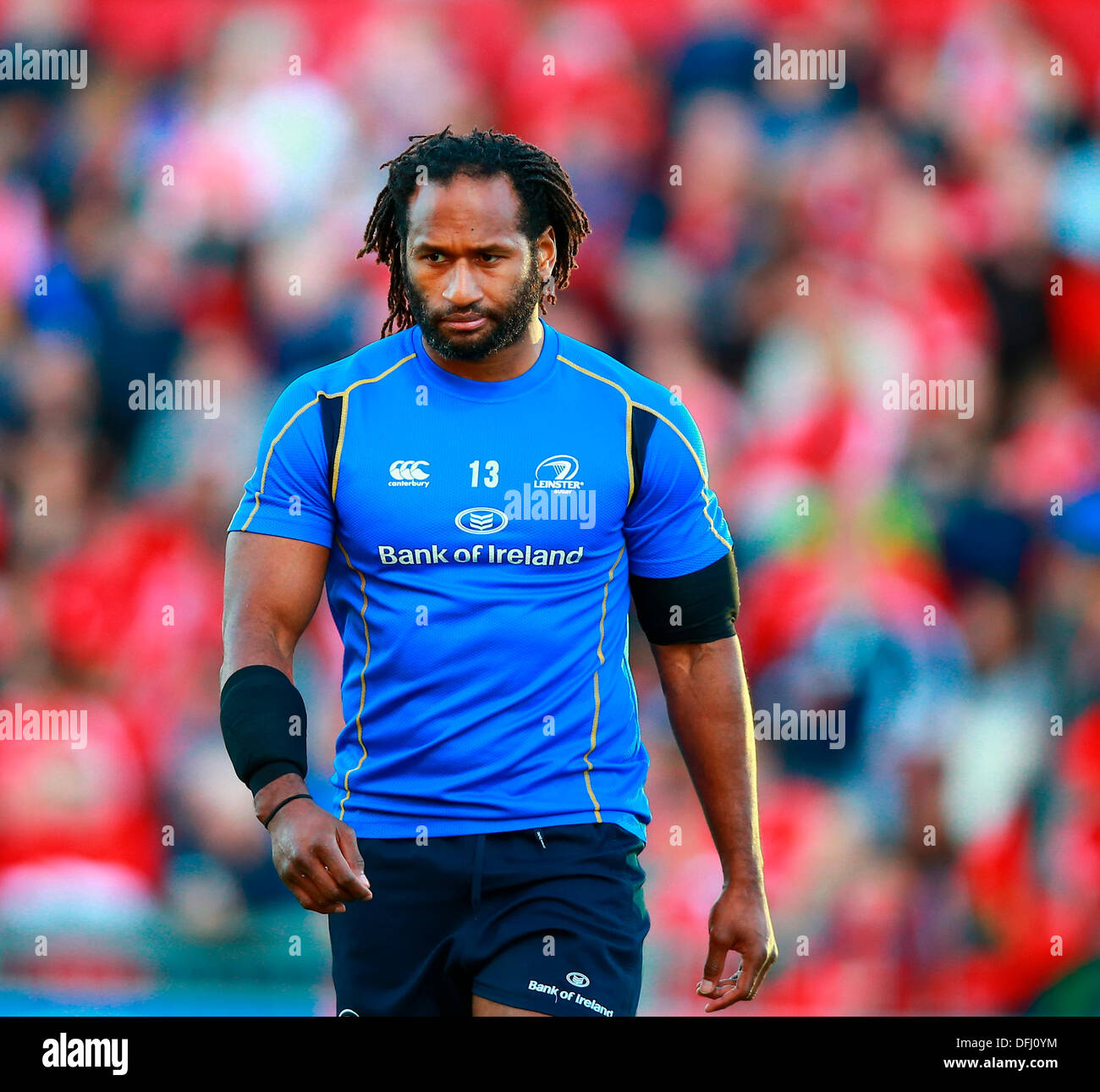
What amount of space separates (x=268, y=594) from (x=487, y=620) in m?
0.38

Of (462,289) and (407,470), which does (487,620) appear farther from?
(462,289)

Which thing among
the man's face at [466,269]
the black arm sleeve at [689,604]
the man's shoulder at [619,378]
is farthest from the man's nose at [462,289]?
the black arm sleeve at [689,604]

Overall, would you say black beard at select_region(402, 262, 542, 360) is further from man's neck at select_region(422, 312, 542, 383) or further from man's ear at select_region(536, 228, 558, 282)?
man's ear at select_region(536, 228, 558, 282)

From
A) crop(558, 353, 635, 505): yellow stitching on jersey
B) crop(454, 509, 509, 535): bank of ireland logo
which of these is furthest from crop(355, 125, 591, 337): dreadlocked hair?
crop(454, 509, 509, 535): bank of ireland logo

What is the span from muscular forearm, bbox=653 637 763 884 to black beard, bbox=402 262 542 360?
661mm

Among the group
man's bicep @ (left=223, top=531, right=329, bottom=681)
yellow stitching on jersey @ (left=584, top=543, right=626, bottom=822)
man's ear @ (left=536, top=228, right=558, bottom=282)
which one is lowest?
yellow stitching on jersey @ (left=584, top=543, right=626, bottom=822)

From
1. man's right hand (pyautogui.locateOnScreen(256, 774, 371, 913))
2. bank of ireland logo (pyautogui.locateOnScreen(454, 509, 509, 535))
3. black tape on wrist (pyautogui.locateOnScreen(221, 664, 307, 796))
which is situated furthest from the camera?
bank of ireland logo (pyautogui.locateOnScreen(454, 509, 509, 535))

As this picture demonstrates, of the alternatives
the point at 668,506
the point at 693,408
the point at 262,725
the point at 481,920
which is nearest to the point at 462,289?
the point at 668,506

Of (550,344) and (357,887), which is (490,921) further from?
(550,344)

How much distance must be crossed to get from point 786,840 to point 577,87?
2.86 metres

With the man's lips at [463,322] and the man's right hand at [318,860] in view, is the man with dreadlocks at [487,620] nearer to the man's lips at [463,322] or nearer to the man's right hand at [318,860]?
the man's lips at [463,322]

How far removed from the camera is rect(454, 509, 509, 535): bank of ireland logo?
2602mm

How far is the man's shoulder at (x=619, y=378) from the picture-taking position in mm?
2764

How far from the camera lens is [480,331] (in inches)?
104
